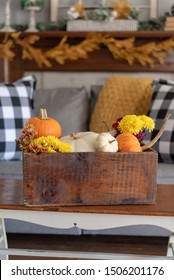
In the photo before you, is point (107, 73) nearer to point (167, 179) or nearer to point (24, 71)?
point (24, 71)

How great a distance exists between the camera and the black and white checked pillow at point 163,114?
2.84 meters

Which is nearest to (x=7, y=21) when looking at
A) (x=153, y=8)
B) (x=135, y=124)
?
(x=153, y=8)

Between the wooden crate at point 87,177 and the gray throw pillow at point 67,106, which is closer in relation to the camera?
the wooden crate at point 87,177

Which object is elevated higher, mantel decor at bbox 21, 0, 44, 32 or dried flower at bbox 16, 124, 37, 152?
mantel decor at bbox 21, 0, 44, 32

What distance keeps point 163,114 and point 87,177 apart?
1.34 metres

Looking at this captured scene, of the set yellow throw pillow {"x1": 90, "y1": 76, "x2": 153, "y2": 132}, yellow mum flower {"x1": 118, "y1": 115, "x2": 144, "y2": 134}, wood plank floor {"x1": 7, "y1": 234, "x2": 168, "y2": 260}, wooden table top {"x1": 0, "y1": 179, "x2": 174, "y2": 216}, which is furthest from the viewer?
yellow throw pillow {"x1": 90, "y1": 76, "x2": 153, "y2": 132}

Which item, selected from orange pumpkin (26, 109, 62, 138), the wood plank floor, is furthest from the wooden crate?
the wood plank floor

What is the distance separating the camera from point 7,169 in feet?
8.95

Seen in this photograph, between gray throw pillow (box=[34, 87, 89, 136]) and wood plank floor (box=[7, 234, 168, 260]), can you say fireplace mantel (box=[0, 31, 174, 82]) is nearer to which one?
gray throw pillow (box=[34, 87, 89, 136])

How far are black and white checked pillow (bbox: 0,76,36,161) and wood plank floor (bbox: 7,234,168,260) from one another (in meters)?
0.45

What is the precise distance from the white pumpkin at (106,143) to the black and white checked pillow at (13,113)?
4.43ft

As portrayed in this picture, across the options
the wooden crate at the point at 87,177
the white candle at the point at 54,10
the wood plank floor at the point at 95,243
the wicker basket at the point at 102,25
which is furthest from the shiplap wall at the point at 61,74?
the wooden crate at the point at 87,177

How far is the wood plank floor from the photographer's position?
9.00ft

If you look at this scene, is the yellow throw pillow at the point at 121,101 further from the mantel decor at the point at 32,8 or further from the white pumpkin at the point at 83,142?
the white pumpkin at the point at 83,142
